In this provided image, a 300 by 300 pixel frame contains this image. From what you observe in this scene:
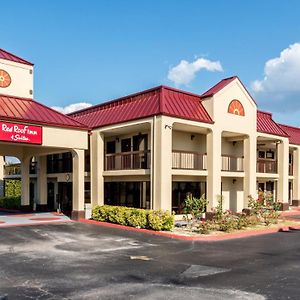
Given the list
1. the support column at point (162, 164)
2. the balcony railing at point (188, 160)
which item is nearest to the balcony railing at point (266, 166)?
the balcony railing at point (188, 160)

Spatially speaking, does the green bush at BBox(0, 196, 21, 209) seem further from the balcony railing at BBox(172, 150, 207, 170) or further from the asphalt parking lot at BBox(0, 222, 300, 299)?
the balcony railing at BBox(172, 150, 207, 170)

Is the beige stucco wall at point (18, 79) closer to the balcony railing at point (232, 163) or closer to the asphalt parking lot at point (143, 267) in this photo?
the asphalt parking lot at point (143, 267)

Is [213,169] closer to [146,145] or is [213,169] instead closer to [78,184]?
[146,145]

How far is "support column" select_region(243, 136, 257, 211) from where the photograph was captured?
26.1m

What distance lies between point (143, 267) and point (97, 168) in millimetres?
14451

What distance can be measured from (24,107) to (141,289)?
1604cm

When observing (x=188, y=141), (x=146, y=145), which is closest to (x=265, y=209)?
(x=188, y=141)

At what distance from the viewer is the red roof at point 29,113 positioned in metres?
20.3

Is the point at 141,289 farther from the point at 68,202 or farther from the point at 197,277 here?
the point at 68,202

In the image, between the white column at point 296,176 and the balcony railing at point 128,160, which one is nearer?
the balcony railing at point 128,160

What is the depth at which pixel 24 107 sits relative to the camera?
22094 mm

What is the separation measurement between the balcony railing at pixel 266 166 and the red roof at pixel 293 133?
11.9 ft

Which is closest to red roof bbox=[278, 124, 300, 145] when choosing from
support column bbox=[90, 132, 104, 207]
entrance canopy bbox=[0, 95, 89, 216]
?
support column bbox=[90, 132, 104, 207]

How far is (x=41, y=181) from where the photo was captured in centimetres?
2980
